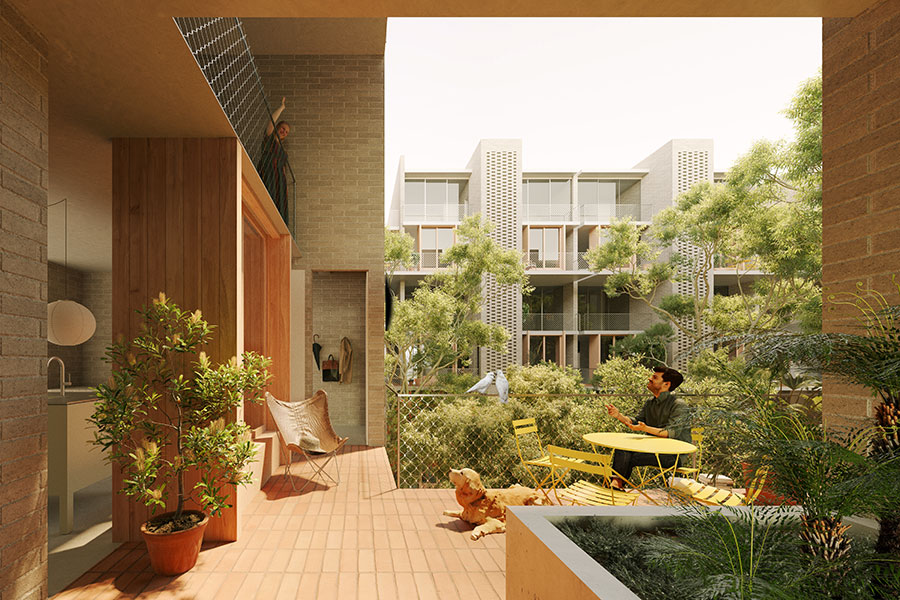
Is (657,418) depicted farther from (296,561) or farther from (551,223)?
(551,223)

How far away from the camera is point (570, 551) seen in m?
1.63

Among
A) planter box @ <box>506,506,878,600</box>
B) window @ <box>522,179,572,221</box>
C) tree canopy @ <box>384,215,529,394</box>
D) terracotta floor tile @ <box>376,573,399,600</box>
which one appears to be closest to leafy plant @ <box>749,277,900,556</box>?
planter box @ <box>506,506,878,600</box>

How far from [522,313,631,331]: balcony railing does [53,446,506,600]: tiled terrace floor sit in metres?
15.1

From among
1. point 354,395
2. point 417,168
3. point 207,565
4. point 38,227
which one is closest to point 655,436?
point 207,565

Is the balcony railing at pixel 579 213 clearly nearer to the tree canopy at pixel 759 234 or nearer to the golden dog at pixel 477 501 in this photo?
the tree canopy at pixel 759 234

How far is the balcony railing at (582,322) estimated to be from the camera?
19078 millimetres

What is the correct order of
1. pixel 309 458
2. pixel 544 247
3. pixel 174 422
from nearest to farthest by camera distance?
pixel 174 422 → pixel 309 458 → pixel 544 247

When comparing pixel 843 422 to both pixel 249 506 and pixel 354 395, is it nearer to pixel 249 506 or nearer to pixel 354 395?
pixel 249 506

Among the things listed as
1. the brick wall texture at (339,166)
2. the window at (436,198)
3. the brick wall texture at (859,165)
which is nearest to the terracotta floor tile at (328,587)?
the brick wall texture at (859,165)

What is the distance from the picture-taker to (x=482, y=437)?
9016mm

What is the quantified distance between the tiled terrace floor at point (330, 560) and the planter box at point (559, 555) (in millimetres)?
850

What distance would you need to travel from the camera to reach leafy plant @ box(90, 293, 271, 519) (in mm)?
2846

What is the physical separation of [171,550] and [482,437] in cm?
660

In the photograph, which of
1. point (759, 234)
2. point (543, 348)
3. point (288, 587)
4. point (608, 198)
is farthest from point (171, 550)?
point (608, 198)
